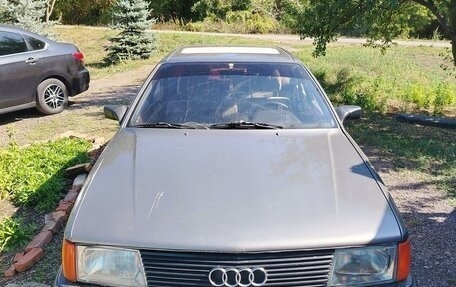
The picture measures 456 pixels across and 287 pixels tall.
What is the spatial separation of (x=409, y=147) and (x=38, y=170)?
4.94m

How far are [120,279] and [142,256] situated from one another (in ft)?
0.57

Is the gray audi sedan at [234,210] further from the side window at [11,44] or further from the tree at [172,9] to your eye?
the tree at [172,9]

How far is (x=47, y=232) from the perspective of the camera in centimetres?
428

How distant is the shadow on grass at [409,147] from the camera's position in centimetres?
615

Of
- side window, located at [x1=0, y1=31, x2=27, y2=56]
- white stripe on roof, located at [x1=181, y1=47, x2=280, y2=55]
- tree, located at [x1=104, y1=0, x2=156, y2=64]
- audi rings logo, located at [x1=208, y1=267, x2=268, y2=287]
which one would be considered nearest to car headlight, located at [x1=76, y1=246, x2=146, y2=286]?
audi rings logo, located at [x1=208, y1=267, x2=268, y2=287]

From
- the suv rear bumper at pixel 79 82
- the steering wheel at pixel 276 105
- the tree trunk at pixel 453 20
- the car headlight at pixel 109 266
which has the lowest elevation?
the suv rear bumper at pixel 79 82

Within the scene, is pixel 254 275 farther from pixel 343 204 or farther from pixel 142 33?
pixel 142 33

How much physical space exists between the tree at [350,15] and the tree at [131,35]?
709 cm

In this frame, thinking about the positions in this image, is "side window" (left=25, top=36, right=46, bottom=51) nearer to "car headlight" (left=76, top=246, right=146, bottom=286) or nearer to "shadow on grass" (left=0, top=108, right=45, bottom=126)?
"shadow on grass" (left=0, top=108, right=45, bottom=126)

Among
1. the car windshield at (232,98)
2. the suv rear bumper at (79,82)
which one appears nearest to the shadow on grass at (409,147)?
the car windshield at (232,98)

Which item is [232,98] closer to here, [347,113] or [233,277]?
[347,113]

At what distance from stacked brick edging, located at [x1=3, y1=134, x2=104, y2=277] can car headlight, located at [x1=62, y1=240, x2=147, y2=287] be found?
5.34ft

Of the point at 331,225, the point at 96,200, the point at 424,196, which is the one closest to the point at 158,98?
the point at 96,200

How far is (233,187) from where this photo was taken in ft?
9.02
